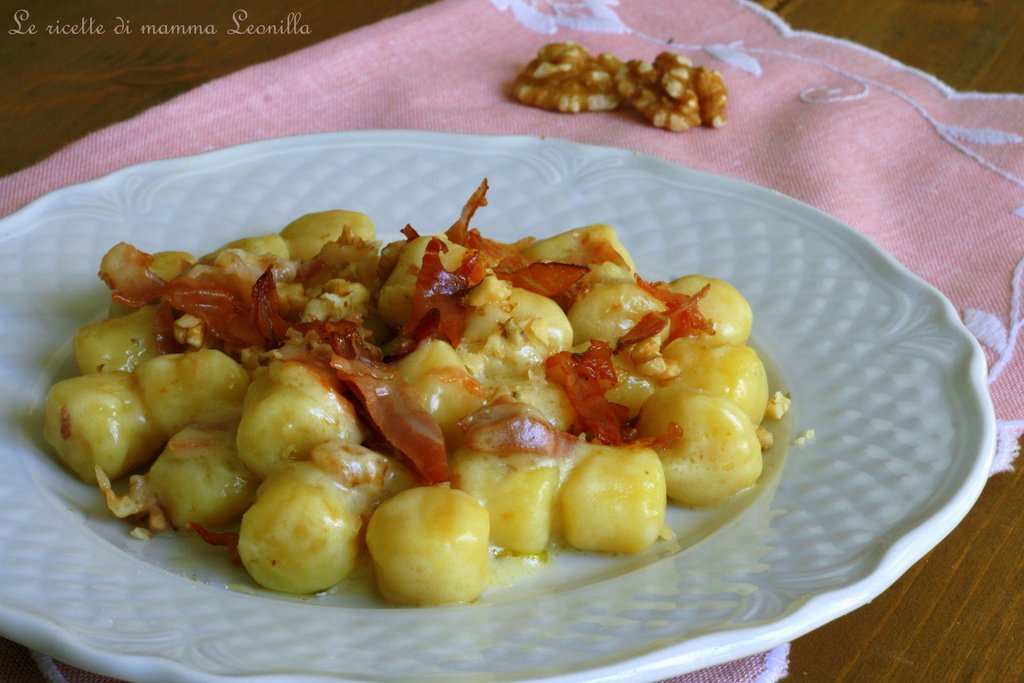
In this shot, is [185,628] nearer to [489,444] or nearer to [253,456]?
[253,456]

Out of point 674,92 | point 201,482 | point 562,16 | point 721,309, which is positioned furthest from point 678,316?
point 562,16

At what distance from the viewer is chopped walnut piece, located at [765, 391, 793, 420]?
65.3 inches

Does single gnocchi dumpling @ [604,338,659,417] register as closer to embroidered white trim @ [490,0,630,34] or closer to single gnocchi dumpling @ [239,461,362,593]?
single gnocchi dumpling @ [239,461,362,593]

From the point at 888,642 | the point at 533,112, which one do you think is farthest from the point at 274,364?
the point at 533,112

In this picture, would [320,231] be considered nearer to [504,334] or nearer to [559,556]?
[504,334]

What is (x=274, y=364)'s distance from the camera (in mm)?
1454

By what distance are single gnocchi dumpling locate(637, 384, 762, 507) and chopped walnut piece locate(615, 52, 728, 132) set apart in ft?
3.53

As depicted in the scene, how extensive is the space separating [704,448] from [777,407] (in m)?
0.22

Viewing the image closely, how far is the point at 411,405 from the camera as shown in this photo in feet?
4.69

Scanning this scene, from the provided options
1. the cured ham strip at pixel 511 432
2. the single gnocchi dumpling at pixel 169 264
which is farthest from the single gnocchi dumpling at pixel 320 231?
the cured ham strip at pixel 511 432

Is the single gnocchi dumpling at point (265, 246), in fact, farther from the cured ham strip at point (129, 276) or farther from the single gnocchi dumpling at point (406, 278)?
the single gnocchi dumpling at point (406, 278)

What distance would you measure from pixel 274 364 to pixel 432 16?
148cm

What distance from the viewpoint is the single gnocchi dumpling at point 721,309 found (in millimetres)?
1688

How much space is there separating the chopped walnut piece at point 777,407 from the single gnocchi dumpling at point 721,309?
9 cm
